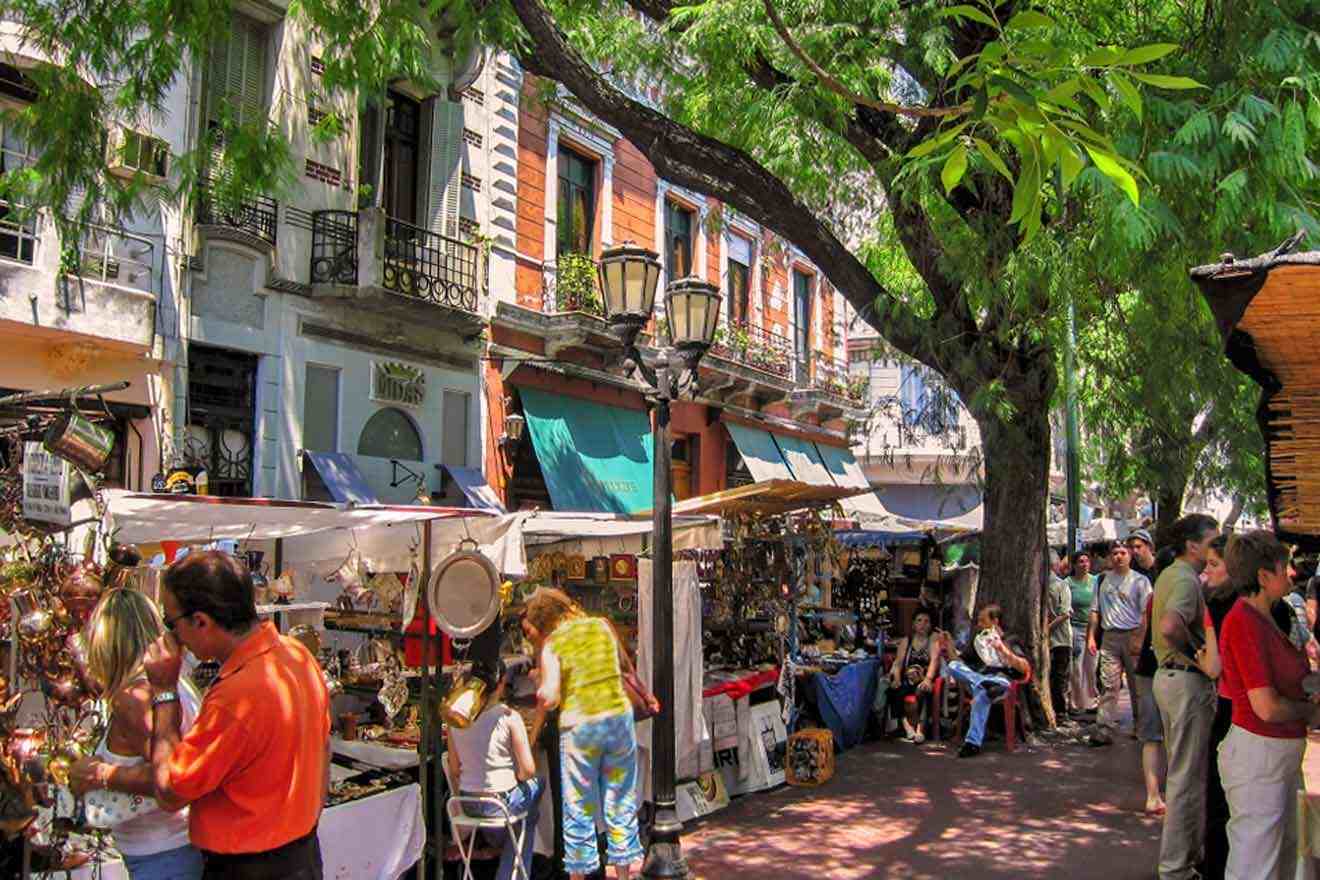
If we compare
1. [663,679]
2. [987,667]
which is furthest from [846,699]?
[663,679]

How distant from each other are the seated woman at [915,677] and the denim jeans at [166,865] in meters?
9.19

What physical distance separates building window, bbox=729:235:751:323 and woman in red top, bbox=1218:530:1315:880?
1842cm

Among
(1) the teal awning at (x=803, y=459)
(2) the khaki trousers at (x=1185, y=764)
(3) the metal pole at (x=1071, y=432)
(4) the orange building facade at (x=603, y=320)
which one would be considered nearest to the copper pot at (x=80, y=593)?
(2) the khaki trousers at (x=1185, y=764)

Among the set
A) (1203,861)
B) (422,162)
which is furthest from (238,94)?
(1203,861)

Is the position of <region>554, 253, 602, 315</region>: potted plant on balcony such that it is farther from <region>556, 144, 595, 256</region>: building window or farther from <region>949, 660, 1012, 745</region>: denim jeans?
Answer: <region>949, 660, 1012, 745</region>: denim jeans

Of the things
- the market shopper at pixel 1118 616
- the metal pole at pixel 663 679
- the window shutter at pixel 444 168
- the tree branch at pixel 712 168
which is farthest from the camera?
the window shutter at pixel 444 168

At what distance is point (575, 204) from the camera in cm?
1886

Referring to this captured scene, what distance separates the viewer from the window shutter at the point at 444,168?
15805 mm

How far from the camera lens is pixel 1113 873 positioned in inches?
263

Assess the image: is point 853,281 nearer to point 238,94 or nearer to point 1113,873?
point 1113,873

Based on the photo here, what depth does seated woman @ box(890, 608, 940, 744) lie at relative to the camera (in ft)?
38.4

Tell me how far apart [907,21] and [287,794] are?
7.67 m

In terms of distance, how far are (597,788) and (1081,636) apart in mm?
9381

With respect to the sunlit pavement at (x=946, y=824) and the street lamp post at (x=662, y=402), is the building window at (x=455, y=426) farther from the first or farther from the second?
the street lamp post at (x=662, y=402)
